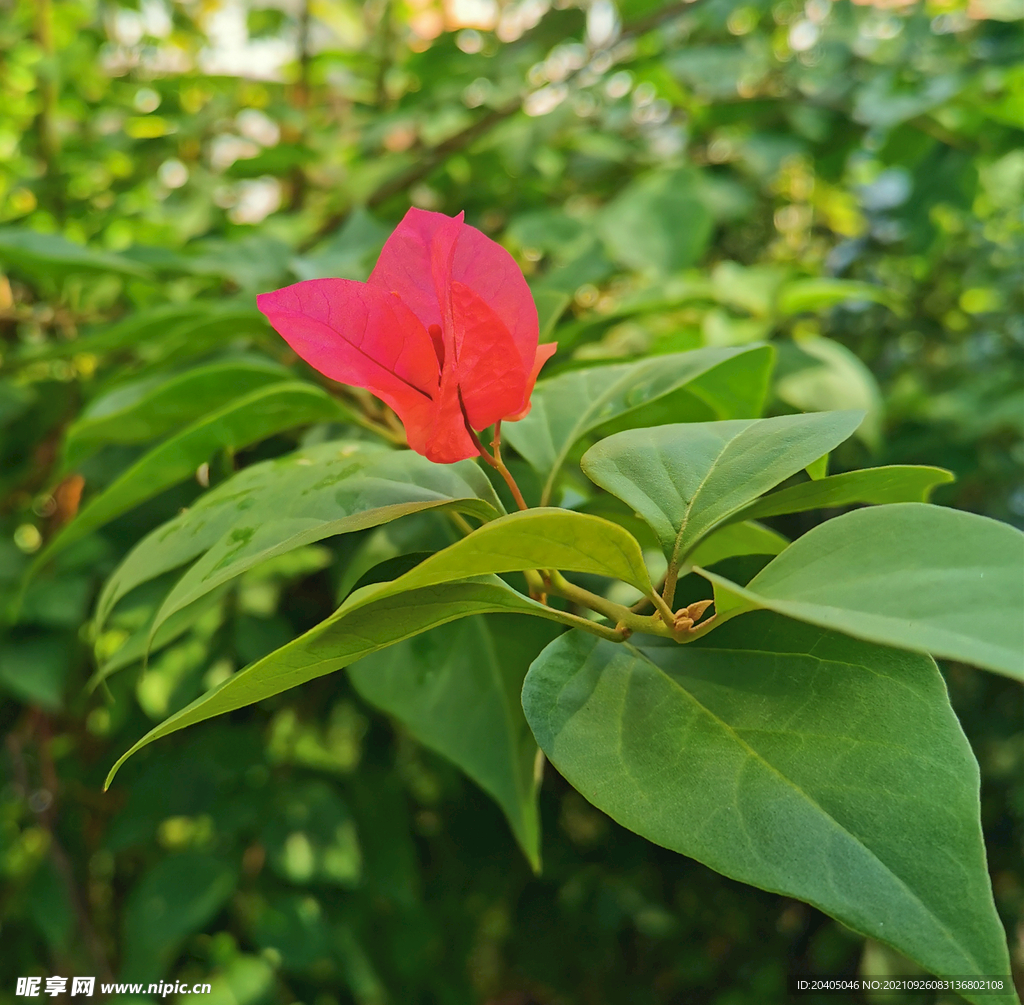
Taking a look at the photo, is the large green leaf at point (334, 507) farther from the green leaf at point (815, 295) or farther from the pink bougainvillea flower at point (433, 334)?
the green leaf at point (815, 295)

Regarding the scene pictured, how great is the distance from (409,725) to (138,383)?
21 cm

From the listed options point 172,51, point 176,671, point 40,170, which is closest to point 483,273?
point 176,671

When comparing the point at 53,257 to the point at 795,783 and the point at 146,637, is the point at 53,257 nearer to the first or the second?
the point at 146,637

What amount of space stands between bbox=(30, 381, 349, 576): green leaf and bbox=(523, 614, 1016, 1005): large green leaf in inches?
5.7

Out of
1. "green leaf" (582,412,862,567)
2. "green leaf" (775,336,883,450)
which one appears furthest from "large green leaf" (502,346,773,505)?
"green leaf" (775,336,883,450)

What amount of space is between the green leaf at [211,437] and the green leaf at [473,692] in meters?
0.09

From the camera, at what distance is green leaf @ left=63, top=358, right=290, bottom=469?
0.31 meters

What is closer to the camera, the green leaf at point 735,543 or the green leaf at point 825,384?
the green leaf at point 735,543

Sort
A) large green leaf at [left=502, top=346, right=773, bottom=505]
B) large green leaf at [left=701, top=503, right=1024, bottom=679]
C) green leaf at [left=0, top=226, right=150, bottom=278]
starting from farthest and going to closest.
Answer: green leaf at [left=0, top=226, right=150, bottom=278] → large green leaf at [left=502, top=346, right=773, bottom=505] → large green leaf at [left=701, top=503, right=1024, bottom=679]

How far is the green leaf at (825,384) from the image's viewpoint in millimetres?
442

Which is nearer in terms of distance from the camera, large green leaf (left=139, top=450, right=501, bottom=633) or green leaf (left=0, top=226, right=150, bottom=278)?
large green leaf (left=139, top=450, right=501, bottom=633)

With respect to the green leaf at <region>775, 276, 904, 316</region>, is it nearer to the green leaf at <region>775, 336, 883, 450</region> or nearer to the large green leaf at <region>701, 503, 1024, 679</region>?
the green leaf at <region>775, 336, 883, 450</region>

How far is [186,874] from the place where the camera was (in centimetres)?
49

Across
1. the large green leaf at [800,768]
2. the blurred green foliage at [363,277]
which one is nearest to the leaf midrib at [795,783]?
the large green leaf at [800,768]
